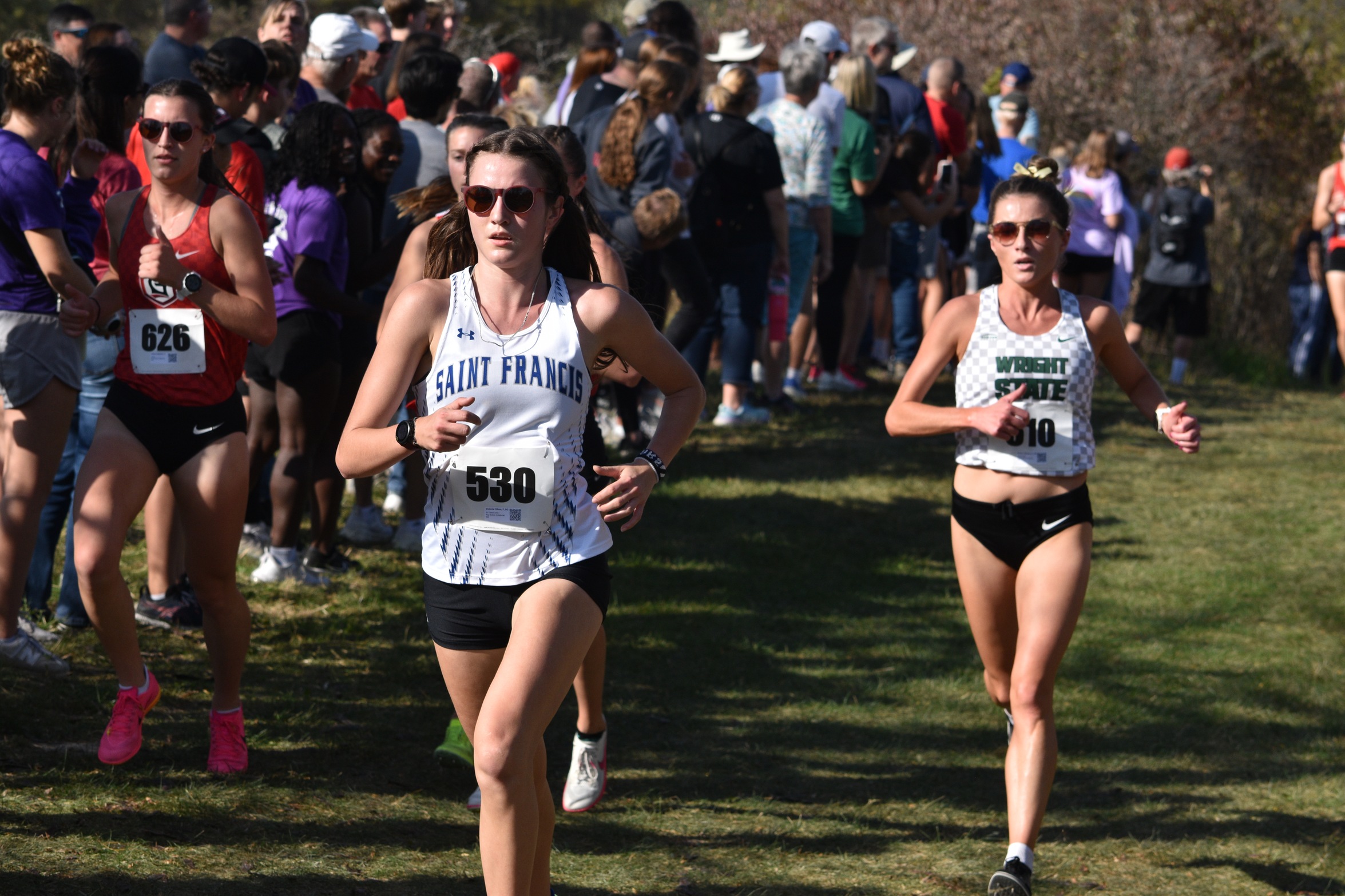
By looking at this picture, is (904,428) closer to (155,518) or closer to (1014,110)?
(155,518)

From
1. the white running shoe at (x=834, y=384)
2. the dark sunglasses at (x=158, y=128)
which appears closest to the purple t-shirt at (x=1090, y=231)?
the white running shoe at (x=834, y=384)

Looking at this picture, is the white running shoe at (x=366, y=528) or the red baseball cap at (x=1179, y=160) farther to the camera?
the red baseball cap at (x=1179, y=160)

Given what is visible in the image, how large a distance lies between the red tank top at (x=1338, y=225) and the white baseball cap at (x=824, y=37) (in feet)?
12.8

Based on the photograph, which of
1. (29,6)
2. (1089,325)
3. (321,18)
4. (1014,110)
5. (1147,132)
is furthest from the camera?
(29,6)

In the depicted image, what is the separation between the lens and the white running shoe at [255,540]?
22.9ft

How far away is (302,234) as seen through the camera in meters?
6.05

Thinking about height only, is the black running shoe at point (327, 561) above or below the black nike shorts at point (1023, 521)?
below

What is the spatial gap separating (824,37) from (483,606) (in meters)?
8.82

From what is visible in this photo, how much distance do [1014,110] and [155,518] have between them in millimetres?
8723

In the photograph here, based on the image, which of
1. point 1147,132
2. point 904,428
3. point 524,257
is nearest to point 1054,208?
point 904,428

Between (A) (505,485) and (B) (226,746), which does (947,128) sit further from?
(A) (505,485)

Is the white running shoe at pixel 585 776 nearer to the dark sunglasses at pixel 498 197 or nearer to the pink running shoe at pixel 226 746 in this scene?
the pink running shoe at pixel 226 746

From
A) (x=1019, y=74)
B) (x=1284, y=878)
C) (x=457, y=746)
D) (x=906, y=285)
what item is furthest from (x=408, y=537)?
(x=1019, y=74)

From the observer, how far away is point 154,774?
15.1ft
